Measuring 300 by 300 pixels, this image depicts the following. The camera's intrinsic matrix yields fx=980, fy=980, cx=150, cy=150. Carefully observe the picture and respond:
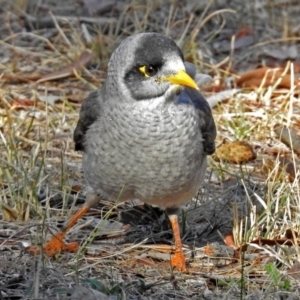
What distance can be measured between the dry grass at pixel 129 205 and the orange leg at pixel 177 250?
88 mm

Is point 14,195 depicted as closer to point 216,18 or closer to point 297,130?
point 297,130

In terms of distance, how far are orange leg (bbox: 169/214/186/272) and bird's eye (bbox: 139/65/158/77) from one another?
40.0 inches

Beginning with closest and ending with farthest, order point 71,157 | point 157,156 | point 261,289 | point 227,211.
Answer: point 261,289 → point 157,156 → point 227,211 → point 71,157

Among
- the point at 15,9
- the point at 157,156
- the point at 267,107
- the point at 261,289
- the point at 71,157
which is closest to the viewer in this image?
the point at 261,289

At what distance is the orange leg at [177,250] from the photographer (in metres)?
5.50

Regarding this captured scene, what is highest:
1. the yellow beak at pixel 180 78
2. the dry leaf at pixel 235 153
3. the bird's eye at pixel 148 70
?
the bird's eye at pixel 148 70

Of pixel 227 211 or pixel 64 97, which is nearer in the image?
pixel 227 211

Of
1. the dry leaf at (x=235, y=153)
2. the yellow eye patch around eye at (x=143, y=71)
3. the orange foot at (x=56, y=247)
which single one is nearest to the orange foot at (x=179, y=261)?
the orange foot at (x=56, y=247)

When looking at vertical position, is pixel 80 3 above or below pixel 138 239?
above

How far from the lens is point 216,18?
1012 cm

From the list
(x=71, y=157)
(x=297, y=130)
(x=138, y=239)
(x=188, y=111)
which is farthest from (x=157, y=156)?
(x=297, y=130)

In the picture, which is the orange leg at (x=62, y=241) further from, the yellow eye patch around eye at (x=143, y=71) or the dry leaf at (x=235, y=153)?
the dry leaf at (x=235, y=153)

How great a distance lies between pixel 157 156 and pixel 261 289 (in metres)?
0.94

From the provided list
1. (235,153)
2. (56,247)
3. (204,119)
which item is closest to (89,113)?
(204,119)
